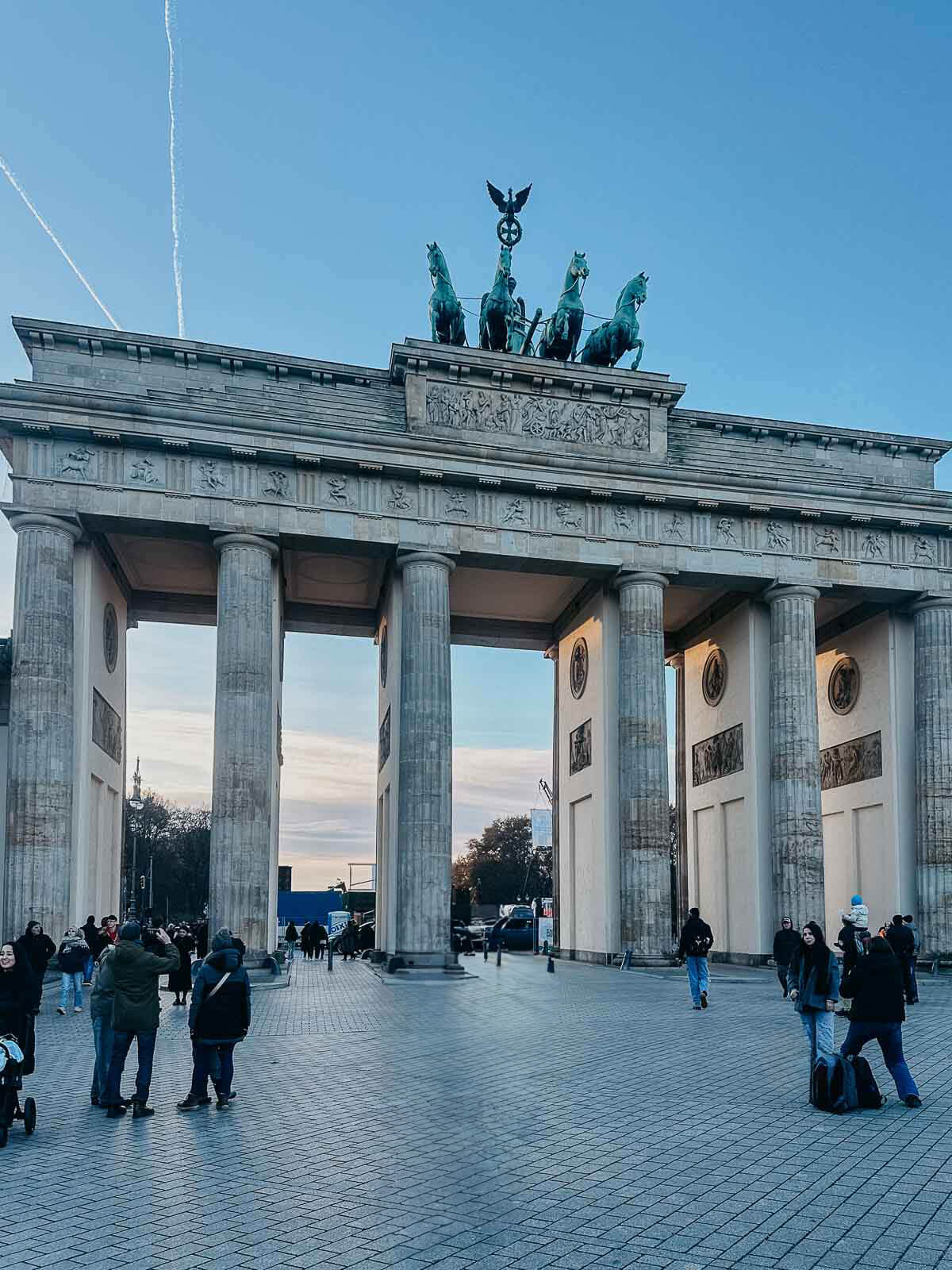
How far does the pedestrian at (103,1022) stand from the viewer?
442 inches

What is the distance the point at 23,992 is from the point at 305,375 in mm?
24160

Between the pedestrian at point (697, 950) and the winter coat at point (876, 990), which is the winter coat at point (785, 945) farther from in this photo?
the winter coat at point (876, 990)

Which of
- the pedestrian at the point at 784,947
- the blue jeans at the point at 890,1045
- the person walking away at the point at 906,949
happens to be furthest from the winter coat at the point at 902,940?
the blue jeans at the point at 890,1045

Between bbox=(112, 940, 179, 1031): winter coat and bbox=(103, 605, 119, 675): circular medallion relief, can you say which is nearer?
bbox=(112, 940, 179, 1031): winter coat

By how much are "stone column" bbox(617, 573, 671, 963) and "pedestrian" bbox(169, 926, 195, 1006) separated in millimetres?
12458

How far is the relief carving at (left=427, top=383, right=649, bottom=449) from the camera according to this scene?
32.9 m

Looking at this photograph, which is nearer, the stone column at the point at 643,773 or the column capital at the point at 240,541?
the column capital at the point at 240,541

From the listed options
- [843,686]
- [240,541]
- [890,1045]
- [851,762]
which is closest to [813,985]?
[890,1045]

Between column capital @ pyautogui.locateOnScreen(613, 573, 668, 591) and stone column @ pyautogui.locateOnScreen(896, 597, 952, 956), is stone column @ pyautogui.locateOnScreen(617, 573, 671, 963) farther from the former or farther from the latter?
stone column @ pyautogui.locateOnScreen(896, 597, 952, 956)

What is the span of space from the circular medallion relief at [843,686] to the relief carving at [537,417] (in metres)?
11.0

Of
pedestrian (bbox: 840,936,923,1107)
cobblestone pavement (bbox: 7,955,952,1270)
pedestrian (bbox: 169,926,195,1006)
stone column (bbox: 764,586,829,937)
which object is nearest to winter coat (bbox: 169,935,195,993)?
pedestrian (bbox: 169,926,195,1006)

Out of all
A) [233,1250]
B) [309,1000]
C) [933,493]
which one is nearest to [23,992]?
[233,1250]

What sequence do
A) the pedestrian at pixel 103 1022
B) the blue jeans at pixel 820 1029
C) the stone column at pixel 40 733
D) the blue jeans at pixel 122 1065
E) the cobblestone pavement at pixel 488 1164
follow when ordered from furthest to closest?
the stone column at pixel 40 733 < the blue jeans at pixel 820 1029 < the pedestrian at pixel 103 1022 < the blue jeans at pixel 122 1065 < the cobblestone pavement at pixel 488 1164

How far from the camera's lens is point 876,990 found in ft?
34.4
